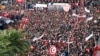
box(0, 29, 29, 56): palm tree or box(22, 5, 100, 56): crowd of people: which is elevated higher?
box(0, 29, 29, 56): palm tree

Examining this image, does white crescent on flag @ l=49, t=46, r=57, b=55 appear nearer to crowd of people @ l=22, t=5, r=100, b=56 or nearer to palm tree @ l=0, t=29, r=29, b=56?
crowd of people @ l=22, t=5, r=100, b=56

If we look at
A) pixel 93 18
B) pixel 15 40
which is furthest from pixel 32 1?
pixel 15 40

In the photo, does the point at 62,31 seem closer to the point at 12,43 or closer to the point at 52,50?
the point at 52,50

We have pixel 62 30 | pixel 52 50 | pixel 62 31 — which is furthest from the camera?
pixel 62 30

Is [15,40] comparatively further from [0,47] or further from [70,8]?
[70,8]

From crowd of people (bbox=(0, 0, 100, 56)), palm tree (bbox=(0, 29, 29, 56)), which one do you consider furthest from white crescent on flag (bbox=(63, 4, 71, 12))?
palm tree (bbox=(0, 29, 29, 56))

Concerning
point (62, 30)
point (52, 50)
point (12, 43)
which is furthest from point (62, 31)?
point (12, 43)

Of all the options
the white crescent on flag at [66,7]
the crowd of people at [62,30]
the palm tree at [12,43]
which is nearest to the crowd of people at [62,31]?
the crowd of people at [62,30]

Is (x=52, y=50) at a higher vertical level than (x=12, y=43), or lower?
lower

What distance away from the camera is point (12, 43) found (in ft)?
71.8

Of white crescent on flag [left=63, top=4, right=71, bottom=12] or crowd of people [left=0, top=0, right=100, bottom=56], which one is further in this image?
white crescent on flag [left=63, top=4, right=71, bottom=12]

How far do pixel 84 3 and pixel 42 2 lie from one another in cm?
393

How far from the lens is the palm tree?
2102cm

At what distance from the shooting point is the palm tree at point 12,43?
21016 millimetres
